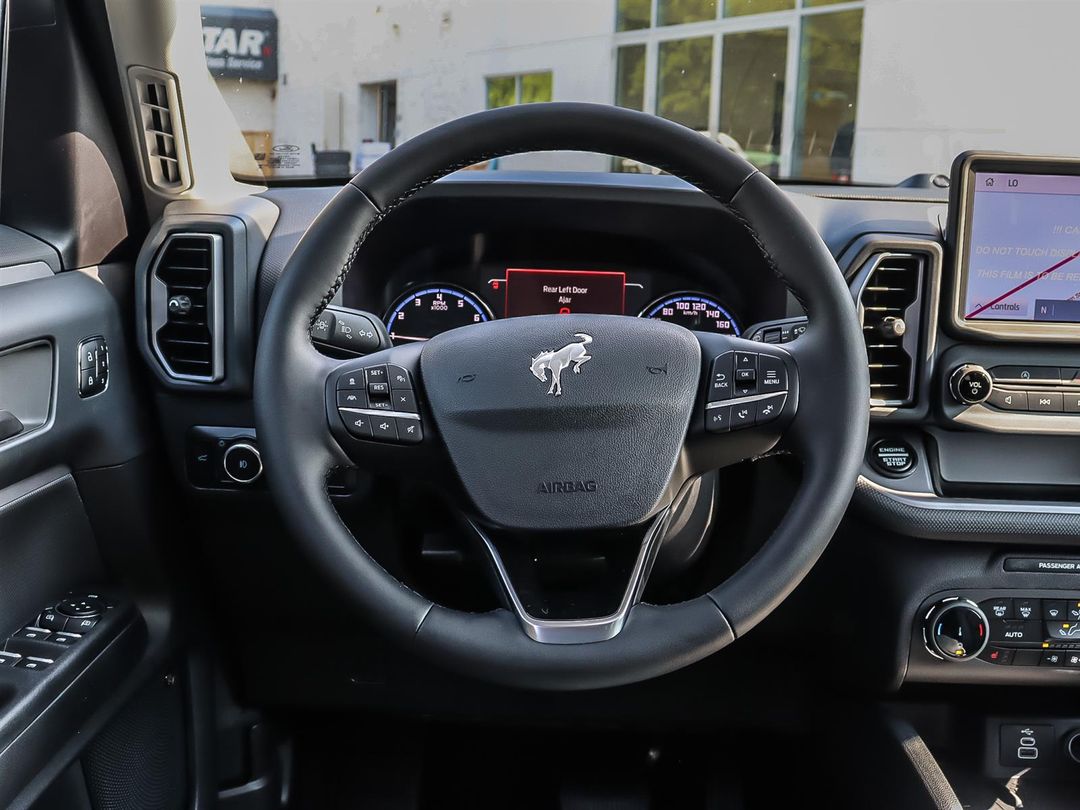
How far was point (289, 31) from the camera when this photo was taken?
2572 millimetres

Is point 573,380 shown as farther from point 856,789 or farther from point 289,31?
point 289,31

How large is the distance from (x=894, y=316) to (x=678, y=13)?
10.3 feet

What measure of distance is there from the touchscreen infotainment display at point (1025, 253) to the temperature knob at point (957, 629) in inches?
18.0

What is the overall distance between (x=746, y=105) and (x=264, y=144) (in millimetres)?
2435

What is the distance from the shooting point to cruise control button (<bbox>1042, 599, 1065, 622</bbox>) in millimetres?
1649

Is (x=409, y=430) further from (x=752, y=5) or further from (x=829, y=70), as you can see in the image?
(x=829, y=70)

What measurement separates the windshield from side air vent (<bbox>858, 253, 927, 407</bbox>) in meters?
0.27

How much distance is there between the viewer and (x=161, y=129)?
1777 mm

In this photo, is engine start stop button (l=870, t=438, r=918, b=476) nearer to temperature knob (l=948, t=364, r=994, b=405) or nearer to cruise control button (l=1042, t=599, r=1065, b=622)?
temperature knob (l=948, t=364, r=994, b=405)

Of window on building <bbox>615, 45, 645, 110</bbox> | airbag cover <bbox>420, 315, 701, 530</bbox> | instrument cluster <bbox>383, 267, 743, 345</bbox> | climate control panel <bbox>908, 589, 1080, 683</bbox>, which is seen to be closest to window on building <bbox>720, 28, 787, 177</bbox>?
window on building <bbox>615, 45, 645, 110</bbox>

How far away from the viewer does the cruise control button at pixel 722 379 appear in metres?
1.19

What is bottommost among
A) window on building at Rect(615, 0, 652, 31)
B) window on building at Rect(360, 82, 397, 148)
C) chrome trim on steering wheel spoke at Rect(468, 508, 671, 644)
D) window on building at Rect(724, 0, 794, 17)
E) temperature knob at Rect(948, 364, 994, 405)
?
chrome trim on steering wheel spoke at Rect(468, 508, 671, 644)

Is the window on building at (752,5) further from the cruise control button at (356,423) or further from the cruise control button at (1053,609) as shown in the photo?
the cruise control button at (356,423)

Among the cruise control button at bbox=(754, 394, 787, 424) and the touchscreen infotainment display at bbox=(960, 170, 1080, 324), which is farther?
the touchscreen infotainment display at bbox=(960, 170, 1080, 324)
